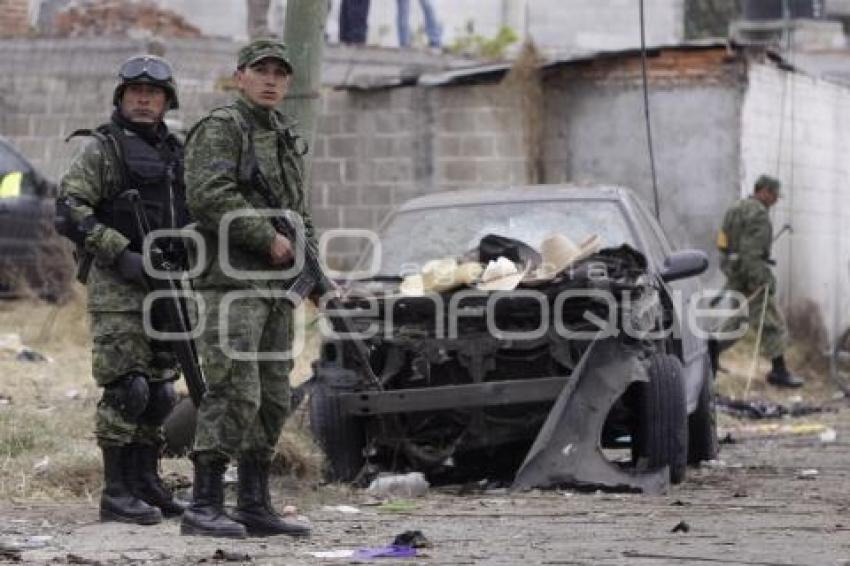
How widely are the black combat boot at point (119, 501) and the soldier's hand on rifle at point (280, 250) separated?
1.17 metres

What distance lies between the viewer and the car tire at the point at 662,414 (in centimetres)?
902

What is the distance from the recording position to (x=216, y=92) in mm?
18047

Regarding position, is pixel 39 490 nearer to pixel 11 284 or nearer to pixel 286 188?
pixel 286 188

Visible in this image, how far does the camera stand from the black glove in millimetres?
7441

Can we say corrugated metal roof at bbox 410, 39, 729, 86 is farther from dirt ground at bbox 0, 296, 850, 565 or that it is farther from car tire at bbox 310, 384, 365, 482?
car tire at bbox 310, 384, 365, 482

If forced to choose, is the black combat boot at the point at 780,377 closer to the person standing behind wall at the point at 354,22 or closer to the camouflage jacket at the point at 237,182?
the person standing behind wall at the point at 354,22

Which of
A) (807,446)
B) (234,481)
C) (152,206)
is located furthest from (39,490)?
(807,446)

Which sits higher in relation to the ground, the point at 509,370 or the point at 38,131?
the point at 38,131

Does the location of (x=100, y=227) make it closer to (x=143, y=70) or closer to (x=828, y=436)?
(x=143, y=70)

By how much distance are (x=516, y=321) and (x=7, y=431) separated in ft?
8.96

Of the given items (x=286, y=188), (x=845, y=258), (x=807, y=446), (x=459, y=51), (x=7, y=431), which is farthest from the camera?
(x=459, y=51)

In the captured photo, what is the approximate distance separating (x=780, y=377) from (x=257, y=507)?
31.2 feet

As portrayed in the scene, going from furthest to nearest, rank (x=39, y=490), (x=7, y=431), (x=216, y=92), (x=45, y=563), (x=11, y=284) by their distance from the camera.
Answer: (x=216, y=92) → (x=11, y=284) → (x=7, y=431) → (x=39, y=490) → (x=45, y=563)

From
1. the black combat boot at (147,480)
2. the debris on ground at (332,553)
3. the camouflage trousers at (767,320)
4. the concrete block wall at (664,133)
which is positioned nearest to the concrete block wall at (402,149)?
the concrete block wall at (664,133)
